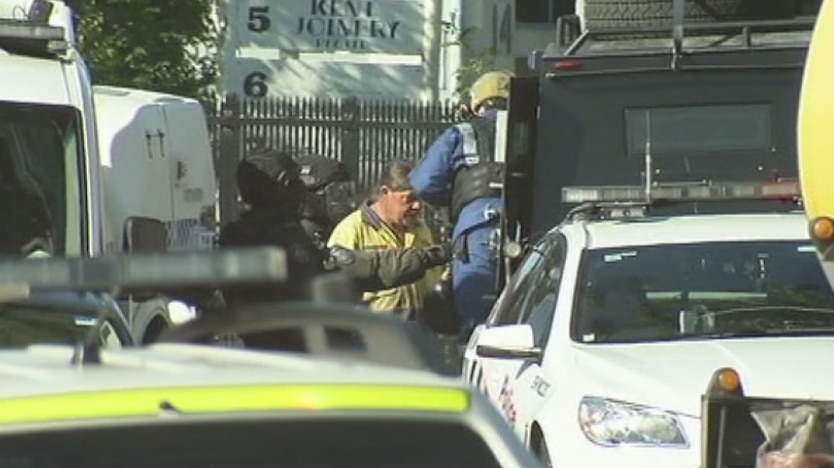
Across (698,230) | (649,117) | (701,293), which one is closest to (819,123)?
(701,293)

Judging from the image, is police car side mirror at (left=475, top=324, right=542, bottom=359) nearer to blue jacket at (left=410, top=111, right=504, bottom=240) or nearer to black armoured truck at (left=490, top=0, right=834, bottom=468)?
black armoured truck at (left=490, top=0, right=834, bottom=468)

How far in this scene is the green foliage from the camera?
21.1 metres

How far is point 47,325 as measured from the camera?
Result: 7.18m

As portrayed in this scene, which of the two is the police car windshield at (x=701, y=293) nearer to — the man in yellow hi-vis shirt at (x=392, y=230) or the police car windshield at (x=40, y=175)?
the police car windshield at (x=40, y=175)

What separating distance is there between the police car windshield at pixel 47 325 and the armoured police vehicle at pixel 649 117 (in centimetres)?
549

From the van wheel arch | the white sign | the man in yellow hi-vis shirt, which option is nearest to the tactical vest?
the man in yellow hi-vis shirt

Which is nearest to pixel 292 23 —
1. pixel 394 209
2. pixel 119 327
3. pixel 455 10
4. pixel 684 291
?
pixel 455 10

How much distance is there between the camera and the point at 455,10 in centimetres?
2875

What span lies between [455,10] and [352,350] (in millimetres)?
24466

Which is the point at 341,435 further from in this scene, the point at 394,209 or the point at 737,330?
the point at 394,209

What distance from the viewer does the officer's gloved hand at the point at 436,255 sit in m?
12.7

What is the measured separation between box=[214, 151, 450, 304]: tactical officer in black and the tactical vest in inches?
39.2

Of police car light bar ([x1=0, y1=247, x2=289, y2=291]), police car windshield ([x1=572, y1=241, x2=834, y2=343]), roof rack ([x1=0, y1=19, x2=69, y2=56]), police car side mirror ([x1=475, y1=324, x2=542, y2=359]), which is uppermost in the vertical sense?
roof rack ([x1=0, y1=19, x2=69, y2=56])

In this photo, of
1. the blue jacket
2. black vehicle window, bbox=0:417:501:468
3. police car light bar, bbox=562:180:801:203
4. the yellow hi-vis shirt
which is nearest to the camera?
black vehicle window, bbox=0:417:501:468
